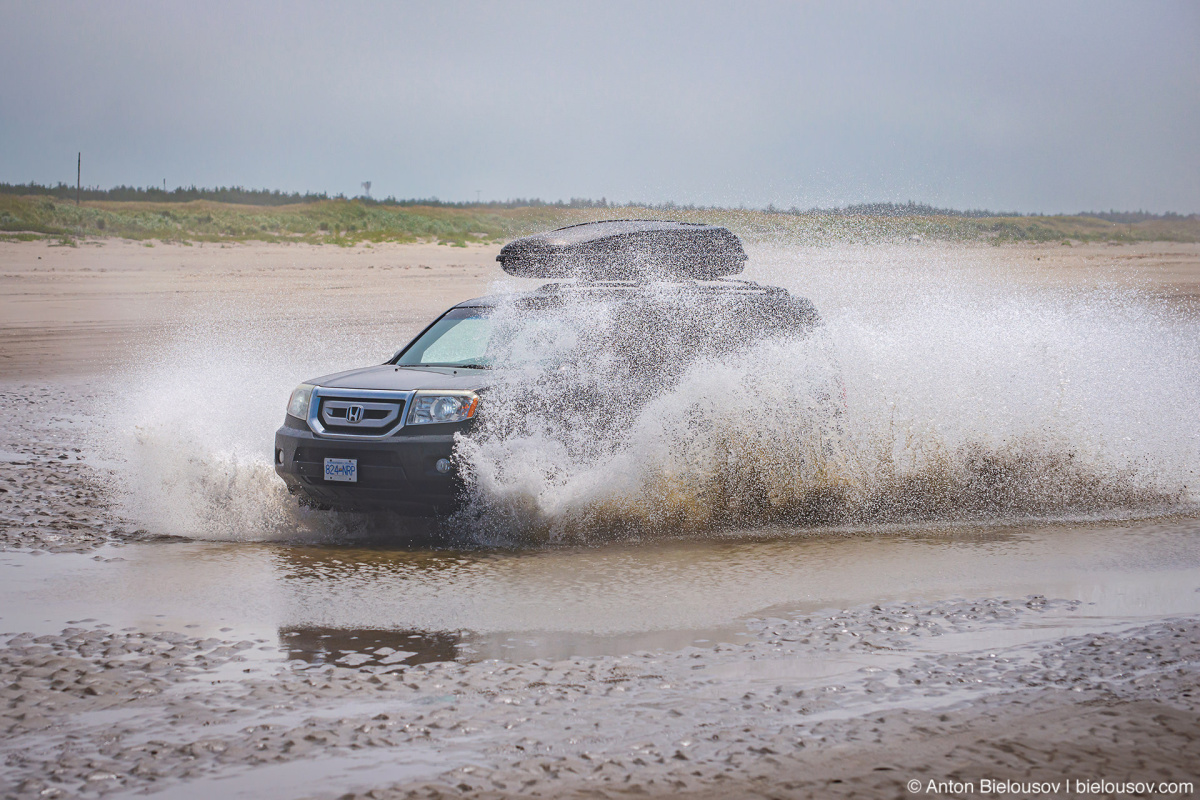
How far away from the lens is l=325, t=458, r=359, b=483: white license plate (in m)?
6.98

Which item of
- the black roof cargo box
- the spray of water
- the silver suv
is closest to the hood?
the silver suv

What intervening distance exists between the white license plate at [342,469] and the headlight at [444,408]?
1.37ft

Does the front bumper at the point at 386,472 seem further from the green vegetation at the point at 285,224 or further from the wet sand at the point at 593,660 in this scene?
the green vegetation at the point at 285,224

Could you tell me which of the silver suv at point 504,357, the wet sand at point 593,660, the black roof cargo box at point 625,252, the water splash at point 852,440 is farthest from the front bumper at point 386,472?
the black roof cargo box at point 625,252

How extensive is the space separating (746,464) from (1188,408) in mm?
5060

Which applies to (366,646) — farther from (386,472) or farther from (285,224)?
(285,224)

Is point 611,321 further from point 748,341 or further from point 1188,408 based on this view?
point 1188,408

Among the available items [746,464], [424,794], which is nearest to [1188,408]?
[746,464]

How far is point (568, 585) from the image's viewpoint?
6.03 m

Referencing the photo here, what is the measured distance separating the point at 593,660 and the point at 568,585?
131 cm

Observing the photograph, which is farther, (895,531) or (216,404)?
(216,404)

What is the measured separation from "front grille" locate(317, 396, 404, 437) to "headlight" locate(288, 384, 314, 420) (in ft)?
0.45

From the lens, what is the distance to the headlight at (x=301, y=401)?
7.40 m

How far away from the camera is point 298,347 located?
1877 centimetres
